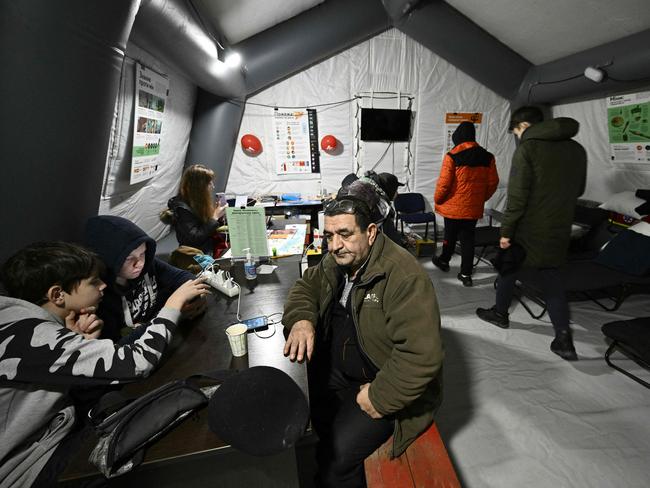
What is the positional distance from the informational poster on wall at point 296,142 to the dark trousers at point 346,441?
12.4ft

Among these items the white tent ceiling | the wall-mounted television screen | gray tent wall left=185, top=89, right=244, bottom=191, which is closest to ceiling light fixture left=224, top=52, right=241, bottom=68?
the white tent ceiling

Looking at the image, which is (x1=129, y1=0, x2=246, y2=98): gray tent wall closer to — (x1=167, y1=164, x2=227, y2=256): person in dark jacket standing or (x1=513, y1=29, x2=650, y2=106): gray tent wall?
(x1=167, y1=164, x2=227, y2=256): person in dark jacket standing

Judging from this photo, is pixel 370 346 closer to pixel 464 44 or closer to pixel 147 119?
pixel 147 119

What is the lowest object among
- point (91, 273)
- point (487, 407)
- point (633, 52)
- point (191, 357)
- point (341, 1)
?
point (487, 407)

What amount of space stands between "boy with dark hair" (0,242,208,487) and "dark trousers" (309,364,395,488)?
2.35 feet

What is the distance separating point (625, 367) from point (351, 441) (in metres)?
2.10

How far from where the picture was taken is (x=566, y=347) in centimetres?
209

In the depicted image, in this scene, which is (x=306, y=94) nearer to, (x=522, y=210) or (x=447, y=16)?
(x=447, y=16)

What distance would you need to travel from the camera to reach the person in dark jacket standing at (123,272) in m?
1.25

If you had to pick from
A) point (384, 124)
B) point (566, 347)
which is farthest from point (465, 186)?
point (384, 124)

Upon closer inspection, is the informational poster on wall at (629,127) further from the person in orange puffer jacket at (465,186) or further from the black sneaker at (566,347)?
the black sneaker at (566,347)

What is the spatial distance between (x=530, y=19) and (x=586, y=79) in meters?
0.90

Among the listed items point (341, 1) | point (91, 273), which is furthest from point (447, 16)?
point (91, 273)

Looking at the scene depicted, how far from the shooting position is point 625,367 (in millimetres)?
2012
